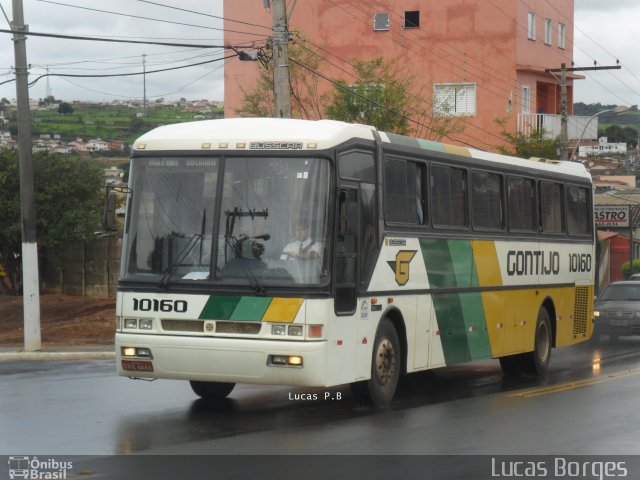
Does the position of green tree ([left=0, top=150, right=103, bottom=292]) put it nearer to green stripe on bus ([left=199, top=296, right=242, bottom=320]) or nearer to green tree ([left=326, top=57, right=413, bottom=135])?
green tree ([left=326, top=57, right=413, bottom=135])

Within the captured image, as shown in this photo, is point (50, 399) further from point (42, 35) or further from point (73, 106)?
point (73, 106)

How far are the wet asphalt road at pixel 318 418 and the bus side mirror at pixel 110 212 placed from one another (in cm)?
208

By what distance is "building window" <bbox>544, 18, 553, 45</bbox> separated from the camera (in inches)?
2096

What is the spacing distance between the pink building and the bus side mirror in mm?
35172

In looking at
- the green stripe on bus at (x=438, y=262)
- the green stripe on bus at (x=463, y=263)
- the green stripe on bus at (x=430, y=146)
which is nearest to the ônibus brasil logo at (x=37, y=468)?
the green stripe on bus at (x=438, y=262)

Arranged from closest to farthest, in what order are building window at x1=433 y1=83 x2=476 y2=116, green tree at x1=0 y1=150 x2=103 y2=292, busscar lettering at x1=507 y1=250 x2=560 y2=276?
busscar lettering at x1=507 y1=250 x2=560 y2=276
green tree at x1=0 y1=150 x2=103 y2=292
building window at x1=433 y1=83 x2=476 y2=116

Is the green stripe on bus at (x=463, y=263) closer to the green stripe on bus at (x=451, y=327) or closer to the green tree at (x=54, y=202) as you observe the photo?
the green stripe on bus at (x=451, y=327)

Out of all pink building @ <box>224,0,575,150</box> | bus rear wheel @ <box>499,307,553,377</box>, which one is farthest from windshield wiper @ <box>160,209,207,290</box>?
pink building @ <box>224,0,575,150</box>

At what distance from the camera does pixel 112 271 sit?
36000mm

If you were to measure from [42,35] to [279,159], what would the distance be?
435 inches

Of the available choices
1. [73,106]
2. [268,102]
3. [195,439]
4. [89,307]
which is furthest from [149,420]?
[73,106]

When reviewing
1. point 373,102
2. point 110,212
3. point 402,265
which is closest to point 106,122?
point 373,102

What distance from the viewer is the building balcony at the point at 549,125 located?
1989 inches

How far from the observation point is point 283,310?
12.5 meters
